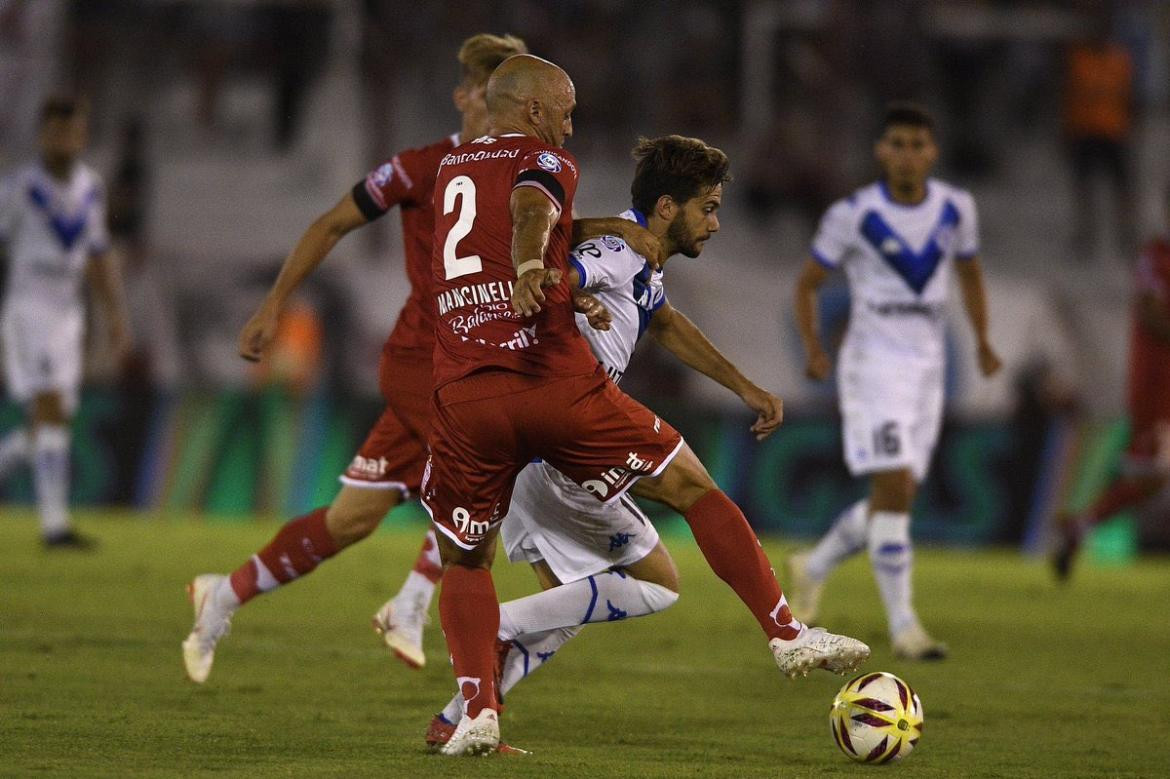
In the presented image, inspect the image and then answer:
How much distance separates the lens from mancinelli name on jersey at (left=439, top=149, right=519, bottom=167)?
17.1ft

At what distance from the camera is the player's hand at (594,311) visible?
16.8ft

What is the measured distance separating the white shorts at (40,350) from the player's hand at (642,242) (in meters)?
7.44

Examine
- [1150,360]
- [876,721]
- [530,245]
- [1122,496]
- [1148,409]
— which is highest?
[530,245]

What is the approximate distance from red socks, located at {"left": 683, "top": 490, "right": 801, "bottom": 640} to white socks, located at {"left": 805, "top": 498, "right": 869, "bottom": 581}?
3.52 meters

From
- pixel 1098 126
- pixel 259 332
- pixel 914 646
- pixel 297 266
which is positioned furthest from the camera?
pixel 1098 126

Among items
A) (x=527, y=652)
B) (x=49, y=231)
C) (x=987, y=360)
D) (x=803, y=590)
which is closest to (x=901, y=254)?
(x=987, y=360)

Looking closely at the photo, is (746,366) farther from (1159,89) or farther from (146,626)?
(146,626)

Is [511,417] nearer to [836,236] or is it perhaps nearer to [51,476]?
[836,236]

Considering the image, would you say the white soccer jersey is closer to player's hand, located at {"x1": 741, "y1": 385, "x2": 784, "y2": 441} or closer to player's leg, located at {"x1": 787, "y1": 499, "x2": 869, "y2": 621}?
player's leg, located at {"x1": 787, "y1": 499, "x2": 869, "y2": 621}

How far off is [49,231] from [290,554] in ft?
19.4

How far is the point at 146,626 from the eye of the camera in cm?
845

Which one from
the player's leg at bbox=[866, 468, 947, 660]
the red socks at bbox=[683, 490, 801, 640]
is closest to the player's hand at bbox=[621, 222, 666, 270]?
the red socks at bbox=[683, 490, 801, 640]

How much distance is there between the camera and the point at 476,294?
523 centimetres

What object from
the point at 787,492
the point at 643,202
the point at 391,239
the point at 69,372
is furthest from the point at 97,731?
the point at 391,239
